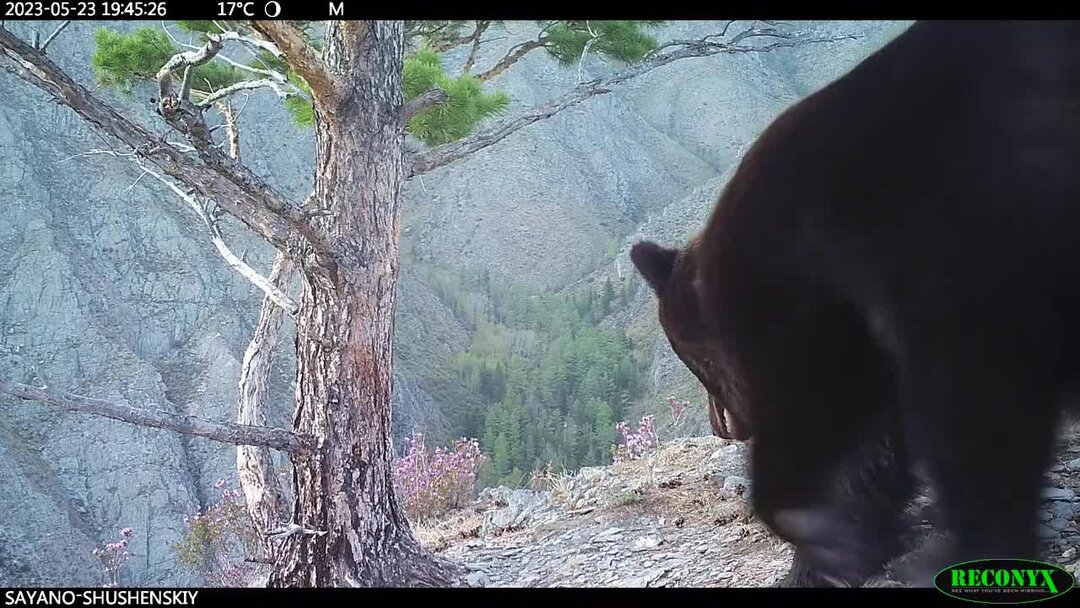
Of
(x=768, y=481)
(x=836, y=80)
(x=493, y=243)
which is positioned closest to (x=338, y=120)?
(x=493, y=243)

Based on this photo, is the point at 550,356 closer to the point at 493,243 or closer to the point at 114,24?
the point at 493,243

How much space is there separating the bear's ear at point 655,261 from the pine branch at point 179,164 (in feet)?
2.16

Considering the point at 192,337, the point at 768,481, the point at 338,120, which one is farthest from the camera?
the point at 192,337

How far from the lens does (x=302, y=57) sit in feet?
4.91

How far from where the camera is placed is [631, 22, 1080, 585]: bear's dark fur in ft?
3.81

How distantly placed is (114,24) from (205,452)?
1718 mm

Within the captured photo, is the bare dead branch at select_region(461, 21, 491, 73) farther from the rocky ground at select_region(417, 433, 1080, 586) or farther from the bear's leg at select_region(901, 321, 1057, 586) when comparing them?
the bear's leg at select_region(901, 321, 1057, 586)

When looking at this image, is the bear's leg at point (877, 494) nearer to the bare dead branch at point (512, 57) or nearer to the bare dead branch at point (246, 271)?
the bare dead branch at point (246, 271)

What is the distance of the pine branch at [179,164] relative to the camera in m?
1.46

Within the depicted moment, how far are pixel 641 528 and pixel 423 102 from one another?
3.68 feet

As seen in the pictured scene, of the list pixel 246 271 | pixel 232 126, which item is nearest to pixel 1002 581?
pixel 246 271

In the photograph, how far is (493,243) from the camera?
189 centimetres

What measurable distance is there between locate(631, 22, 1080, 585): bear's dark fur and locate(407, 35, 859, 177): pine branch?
2.22ft

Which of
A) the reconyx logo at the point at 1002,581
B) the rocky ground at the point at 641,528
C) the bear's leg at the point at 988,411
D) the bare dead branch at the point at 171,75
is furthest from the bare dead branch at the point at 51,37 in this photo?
the reconyx logo at the point at 1002,581
